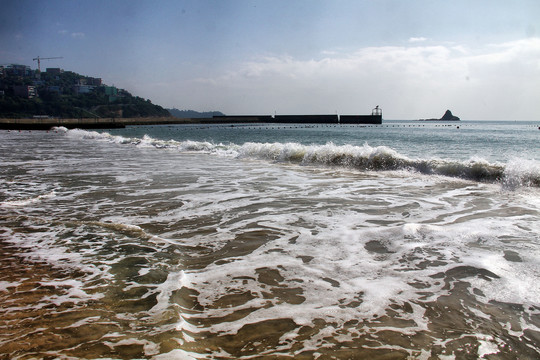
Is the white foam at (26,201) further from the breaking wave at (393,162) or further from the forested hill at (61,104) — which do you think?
the forested hill at (61,104)

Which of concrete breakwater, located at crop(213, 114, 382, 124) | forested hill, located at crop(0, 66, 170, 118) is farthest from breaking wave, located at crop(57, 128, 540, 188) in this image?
forested hill, located at crop(0, 66, 170, 118)

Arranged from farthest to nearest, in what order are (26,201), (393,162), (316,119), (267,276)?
(316,119) → (393,162) → (26,201) → (267,276)

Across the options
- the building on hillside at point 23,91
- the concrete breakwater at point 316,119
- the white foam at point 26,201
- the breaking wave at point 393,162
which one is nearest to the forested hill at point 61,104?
the building on hillside at point 23,91

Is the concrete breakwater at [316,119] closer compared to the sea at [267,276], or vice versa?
the sea at [267,276]

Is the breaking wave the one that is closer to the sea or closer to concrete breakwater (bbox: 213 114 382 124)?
the sea

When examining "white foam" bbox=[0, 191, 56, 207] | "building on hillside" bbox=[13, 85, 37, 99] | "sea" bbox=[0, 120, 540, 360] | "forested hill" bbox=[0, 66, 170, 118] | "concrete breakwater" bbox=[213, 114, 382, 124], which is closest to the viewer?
"sea" bbox=[0, 120, 540, 360]

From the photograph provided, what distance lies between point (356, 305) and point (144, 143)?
89.2 ft

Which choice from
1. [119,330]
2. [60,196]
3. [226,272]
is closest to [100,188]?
[60,196]

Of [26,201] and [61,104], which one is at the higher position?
[61,104]

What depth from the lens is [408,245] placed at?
4566 mm

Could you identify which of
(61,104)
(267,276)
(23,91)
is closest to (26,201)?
(267,276)

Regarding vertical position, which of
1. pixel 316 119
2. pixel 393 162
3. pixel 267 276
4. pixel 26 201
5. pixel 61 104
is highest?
pixel 61 104

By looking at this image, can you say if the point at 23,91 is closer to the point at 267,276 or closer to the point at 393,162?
the point at 393,162

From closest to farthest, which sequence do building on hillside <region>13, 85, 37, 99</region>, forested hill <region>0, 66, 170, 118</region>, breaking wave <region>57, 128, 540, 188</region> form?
1. breaking wave <region>57, 128, 540, 188</region>
2. forested hill <region>0, 66, 170, 118</region>
3. building on hillside <region>13, 85, 37, 99</region>
